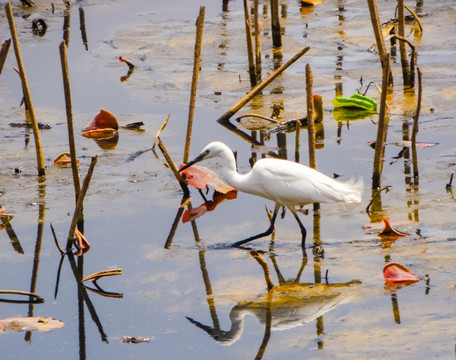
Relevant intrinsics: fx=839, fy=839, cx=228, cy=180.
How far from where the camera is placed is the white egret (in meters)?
6.84

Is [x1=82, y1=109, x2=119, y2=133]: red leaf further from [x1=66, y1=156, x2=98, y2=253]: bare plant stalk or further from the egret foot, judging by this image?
the egret foot

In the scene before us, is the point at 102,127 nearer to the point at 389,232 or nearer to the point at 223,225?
the point at 223,225

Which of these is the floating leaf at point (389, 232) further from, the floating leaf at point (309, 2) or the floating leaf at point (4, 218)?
the floating leaf at point (309, 2)

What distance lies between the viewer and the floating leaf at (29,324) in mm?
5754

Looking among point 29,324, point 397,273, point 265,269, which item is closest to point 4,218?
point 29,324

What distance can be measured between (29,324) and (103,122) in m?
4.63

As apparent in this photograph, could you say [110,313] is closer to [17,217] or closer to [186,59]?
[17,217]

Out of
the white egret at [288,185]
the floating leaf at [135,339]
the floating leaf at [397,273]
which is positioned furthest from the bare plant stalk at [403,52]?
the floating leaf at [135,339]

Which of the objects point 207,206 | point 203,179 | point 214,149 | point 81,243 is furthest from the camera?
point 203,179

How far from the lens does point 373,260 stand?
650 centimetres

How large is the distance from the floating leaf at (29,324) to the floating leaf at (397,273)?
2.33 meters

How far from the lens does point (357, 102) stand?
10.2 metres

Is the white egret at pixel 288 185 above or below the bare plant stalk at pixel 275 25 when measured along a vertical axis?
below

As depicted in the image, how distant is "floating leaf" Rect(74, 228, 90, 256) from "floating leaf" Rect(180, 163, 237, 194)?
4.76ft
